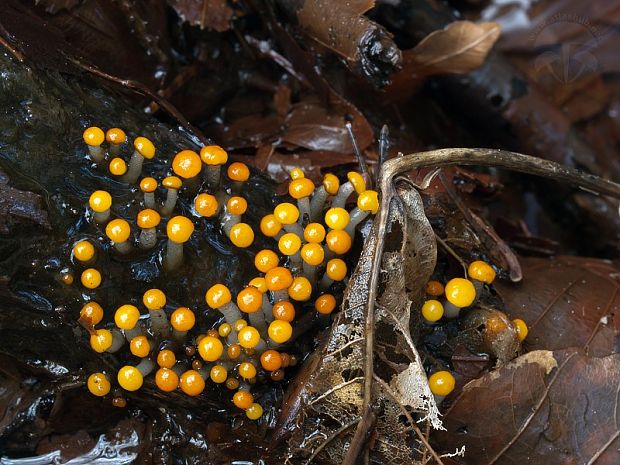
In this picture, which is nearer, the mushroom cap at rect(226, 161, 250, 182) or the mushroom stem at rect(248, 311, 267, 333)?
the mushroom stem at rect(248, 311, 267, 333)

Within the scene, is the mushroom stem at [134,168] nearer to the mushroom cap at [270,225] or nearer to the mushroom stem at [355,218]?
the mushroom cap at [270,225]

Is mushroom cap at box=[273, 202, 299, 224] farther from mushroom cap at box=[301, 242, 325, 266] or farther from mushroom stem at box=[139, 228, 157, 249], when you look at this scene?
mushroom stem at box=[139, 228, 157, 249]

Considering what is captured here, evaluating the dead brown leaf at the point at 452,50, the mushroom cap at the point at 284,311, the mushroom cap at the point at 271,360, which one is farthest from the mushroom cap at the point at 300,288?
the dead brown leaf at the point at 452,50

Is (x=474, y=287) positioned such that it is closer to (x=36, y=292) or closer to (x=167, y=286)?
(x=167, y=286)

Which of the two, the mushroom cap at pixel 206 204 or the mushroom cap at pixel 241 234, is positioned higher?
the mushroom cap at pixel 206 204

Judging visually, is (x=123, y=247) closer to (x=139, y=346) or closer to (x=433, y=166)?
(x=139, y=346)

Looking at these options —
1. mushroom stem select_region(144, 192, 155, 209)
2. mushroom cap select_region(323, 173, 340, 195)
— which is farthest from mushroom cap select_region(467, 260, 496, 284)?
mushroom stem select_region(144, 192, 155, 209)

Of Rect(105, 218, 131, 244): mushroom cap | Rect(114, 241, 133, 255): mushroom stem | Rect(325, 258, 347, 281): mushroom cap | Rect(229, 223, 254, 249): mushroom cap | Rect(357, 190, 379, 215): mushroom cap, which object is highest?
Rect(105, 218, 131, 244): mushroom cap
